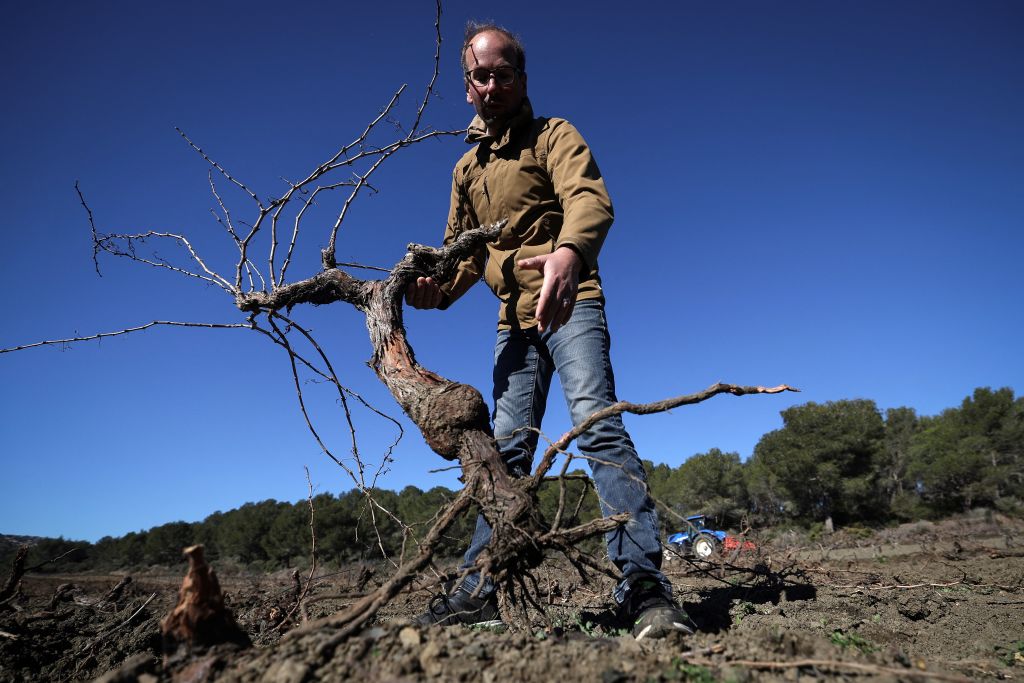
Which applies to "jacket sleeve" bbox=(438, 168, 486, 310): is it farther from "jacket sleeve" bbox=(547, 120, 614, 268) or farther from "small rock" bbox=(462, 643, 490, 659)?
"small rock" bbox=(462, 643, 490, 659)

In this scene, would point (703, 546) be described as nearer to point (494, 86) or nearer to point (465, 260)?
point (465, 260)

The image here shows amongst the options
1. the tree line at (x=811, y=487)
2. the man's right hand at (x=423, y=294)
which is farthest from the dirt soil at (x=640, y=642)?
the tree line at (x=811, y=487)

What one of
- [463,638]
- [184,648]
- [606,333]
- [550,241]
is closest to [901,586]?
[606,333]

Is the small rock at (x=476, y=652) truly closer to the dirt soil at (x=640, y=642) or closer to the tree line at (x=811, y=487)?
the dirt soil at (x=640, y=642)

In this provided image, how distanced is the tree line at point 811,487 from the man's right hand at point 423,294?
58.9 feet

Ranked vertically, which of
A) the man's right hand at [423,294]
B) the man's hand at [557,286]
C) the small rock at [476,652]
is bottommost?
the small rock at [476,652]

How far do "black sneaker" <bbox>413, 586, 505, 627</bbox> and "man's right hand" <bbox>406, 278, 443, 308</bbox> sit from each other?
4.99ft

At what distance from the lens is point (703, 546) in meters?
11.7

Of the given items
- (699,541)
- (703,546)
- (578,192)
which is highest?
(578,192)

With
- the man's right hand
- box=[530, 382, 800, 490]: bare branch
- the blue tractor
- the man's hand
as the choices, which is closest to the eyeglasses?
the man's right hand

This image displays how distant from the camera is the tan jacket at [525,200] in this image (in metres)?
2.34

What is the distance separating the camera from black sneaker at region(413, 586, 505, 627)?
1.96m

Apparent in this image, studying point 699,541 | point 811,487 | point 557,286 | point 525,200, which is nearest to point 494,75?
point 525,200

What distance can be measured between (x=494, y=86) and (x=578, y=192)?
2.83ft
